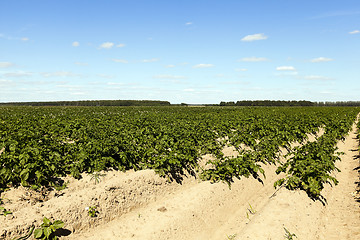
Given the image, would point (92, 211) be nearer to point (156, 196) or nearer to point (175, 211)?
point (156, 196)

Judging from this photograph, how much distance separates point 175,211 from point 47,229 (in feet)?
10.1

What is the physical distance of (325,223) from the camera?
19.7ft

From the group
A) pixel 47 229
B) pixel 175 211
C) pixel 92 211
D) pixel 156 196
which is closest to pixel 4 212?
pixel 47 229

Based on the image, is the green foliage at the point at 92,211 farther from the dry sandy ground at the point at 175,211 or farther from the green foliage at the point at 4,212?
the green foliage at the point at 4,212

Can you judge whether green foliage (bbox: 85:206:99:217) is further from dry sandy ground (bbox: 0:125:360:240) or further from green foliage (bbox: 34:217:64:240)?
green foliage (bbox: 34:217:64:240)

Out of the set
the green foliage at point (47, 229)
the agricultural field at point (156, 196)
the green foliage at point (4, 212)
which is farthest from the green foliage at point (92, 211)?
the green foliage at point (4, 212)

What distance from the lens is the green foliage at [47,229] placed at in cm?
444

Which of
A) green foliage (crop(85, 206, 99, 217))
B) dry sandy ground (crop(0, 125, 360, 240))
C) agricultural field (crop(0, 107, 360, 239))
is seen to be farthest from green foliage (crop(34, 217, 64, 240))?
green foliage (crop(85, 206, 99, 217))

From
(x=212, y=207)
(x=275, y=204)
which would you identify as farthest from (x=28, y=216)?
(x=275, y=204)

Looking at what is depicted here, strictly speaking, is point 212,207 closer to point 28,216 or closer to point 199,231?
point 199,231

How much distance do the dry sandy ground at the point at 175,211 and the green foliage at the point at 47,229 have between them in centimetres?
32

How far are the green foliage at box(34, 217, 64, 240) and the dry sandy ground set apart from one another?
0.32 m

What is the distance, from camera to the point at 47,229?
447 cm

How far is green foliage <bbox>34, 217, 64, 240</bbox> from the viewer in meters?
4.44
